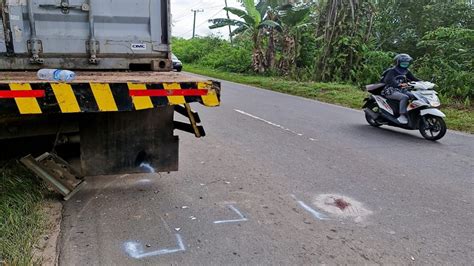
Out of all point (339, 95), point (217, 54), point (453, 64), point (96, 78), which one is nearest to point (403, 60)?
point (339, 95)

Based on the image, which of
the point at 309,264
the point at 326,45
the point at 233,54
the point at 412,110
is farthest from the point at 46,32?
the point at 233,54

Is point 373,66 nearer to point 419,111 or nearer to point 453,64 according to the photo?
point 453,64

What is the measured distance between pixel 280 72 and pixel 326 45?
535cm

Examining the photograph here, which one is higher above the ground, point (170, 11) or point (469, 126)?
point (170, 11)

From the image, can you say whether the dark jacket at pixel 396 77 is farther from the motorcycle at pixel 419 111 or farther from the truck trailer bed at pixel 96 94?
the truck trailer bed at pixel 96 94

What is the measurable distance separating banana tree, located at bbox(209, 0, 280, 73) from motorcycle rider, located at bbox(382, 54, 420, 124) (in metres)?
12.4

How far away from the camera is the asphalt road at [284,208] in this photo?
3.43 m

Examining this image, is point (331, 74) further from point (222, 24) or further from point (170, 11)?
point (170, 11)

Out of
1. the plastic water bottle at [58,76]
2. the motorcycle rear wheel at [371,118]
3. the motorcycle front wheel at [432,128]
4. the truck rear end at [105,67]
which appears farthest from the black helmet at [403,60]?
the plastic water bottle at [58,76]

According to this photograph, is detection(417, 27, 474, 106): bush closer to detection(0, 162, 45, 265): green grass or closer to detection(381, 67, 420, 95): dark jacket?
detection(381, 67, 420, 95): dark jacket

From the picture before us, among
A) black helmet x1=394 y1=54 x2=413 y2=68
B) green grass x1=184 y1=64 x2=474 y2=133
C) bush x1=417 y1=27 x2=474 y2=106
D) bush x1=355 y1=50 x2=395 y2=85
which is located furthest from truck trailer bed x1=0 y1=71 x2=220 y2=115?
bush x1=355 y1=50 x2=395 y2=85

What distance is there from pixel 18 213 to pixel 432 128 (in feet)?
22.5

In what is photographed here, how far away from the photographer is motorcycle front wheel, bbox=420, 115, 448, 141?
7.74m

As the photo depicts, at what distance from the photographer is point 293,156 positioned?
21.1 feet
